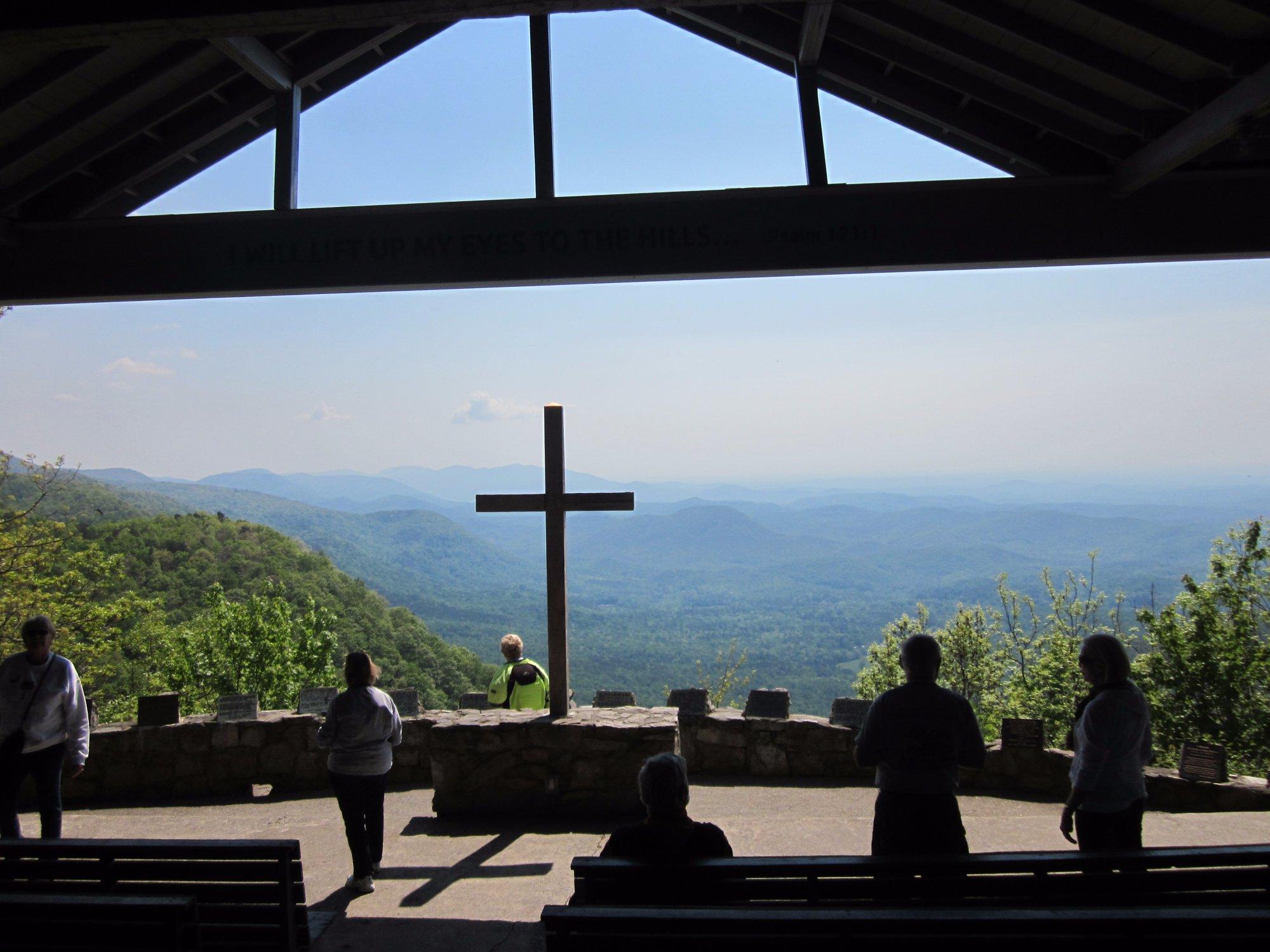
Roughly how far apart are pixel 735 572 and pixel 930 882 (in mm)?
175049

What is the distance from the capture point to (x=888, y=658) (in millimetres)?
27047

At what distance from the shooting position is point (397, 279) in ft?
13.7

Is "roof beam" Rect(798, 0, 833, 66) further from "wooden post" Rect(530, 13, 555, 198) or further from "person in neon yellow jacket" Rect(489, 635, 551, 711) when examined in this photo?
"person in neon yellow jacket" Rect(489, 635, 551, 711)

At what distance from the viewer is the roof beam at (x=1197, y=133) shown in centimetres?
321

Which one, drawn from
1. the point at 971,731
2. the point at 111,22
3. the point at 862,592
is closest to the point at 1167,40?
the point at 971,731

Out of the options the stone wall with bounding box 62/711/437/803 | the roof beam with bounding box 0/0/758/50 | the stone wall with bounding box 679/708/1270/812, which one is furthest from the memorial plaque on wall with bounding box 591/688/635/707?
the roof beam with bounding box 0/0/758/50

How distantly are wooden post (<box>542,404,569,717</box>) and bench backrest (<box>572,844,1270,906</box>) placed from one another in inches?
116

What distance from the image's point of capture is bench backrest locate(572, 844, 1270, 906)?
105 inches

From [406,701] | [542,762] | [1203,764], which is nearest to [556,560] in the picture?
[542,762]

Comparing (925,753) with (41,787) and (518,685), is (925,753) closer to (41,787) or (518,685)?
(518,685)

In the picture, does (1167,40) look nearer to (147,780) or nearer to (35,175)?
(35,175)

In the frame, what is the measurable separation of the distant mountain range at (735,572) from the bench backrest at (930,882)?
7283cm

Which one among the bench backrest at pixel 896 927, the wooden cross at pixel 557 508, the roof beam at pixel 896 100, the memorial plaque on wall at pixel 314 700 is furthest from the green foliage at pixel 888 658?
the bench backrest at pixel 896 927

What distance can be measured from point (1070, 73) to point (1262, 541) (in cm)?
1854
